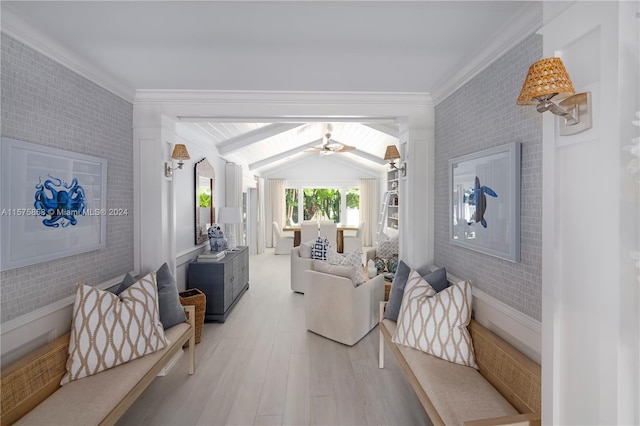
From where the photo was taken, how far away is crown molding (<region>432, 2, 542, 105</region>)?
5.45 ft

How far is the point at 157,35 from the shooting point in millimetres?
1887

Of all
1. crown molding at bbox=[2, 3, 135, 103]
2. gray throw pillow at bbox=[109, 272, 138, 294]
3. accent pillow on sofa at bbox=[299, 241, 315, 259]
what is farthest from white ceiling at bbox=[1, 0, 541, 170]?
accent pillow on sofa at bbox=[299, 241, 315, 259]

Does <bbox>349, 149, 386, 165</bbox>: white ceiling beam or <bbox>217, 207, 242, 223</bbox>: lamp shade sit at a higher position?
<bbox>349, 149, 386, 165</bbox>: white ceiling beam

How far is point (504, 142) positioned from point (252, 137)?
4.12 meters

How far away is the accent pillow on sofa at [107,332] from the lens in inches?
74.8

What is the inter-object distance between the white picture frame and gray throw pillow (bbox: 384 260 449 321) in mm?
2368

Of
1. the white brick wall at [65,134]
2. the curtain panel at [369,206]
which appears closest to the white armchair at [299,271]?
the white brick wall at [65,134]

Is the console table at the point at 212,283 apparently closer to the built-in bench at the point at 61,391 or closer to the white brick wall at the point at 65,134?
the white brick wall at the point at 65,134

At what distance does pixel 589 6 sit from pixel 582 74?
0.20 meters

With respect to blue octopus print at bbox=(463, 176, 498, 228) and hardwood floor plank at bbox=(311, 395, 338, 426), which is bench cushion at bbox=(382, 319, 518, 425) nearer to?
hardwood floor plank at bbox=(311, 395, 338, 426)

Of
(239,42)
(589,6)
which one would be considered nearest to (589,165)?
(589,6)

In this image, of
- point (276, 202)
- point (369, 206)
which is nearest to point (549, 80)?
point (369, 206)

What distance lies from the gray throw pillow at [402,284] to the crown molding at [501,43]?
4.93 feet

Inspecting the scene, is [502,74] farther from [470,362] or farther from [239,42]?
[470,362]
